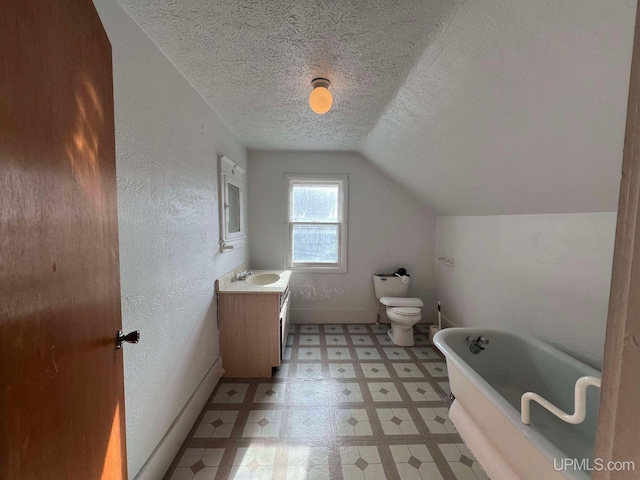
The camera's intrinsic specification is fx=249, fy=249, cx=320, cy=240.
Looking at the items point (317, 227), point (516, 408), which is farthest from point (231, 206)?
point (516, 408)

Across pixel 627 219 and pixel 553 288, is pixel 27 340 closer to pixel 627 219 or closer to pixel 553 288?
pixel 627 219

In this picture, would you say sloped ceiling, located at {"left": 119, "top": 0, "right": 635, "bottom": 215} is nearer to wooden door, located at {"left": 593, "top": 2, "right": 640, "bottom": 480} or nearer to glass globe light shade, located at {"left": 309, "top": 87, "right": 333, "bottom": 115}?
glass globe light shade, located at {"left": 309, "top": 87, "right": 333, "bottom": 115}

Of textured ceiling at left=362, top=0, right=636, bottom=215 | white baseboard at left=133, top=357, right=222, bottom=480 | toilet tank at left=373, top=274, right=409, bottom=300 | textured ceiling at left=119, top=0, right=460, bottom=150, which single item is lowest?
white baseboard at left=133, top=357, right=222, bottom=480

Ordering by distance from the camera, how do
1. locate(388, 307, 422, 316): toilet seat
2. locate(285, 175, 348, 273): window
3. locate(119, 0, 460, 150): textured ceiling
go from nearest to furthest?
locate(119, 0, 460, 150): textured ceiling, locate(388, 307, 422, 316): toilet seat, locate(285, 175, 348, 273): window

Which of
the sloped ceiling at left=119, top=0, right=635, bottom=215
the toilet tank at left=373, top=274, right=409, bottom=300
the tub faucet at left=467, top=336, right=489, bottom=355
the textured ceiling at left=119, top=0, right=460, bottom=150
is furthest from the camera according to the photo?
the toilet tank at left=373, top=274, right=409, bottom=300

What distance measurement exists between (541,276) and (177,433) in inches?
104

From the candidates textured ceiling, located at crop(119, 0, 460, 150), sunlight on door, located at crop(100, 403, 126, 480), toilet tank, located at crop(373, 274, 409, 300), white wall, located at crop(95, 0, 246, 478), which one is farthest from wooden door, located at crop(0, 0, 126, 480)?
toilet tank, located at crop(373, 274, 409, 300)

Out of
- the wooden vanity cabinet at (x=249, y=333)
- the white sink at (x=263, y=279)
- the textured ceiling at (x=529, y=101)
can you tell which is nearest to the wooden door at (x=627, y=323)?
the textured ceiling at (x=529, y=101)

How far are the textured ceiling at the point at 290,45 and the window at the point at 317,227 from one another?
4.57 ft

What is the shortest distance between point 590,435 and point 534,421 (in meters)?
0.24

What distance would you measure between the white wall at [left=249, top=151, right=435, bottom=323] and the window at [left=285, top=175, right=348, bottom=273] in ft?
0.34

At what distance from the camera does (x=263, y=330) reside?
2248 millimetres

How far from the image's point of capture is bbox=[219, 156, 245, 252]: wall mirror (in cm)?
228

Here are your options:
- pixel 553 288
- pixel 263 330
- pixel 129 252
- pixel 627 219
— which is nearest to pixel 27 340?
pixel 129 252
